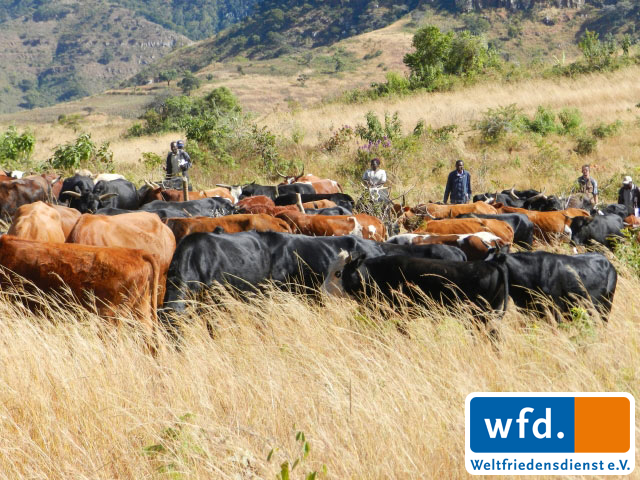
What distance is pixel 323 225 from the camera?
10.1 metres

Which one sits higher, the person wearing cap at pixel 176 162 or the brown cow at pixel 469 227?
the person wearing cap at pixel 176 162

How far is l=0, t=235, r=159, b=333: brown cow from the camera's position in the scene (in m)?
6.11

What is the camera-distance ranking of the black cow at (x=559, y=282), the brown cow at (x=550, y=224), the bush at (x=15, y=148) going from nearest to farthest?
the black cow at (x=559, y=282) → the brown cow at (x=550, y=224) → the bush at (x=15, y=148)

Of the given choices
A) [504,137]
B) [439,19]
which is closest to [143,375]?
[504,137]

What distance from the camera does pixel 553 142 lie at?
856 inches

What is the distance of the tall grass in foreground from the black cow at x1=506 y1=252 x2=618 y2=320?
0.28m

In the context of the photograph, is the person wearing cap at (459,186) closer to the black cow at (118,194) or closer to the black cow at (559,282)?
the black cow at (118,194)

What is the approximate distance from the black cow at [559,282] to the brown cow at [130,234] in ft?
12.3

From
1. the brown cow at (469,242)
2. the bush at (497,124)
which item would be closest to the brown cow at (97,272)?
the brown cow at (469,242)

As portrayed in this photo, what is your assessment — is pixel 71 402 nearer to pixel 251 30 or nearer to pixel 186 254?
pixel 186 254

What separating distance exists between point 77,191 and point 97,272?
A: 7.87 m

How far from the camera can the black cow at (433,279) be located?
6234mm

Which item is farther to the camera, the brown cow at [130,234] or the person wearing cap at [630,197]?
the person wearing cap at [630,197]

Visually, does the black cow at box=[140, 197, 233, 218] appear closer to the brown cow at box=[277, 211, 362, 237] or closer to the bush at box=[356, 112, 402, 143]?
the brown cow at box=[277, 211, 362, 237]
